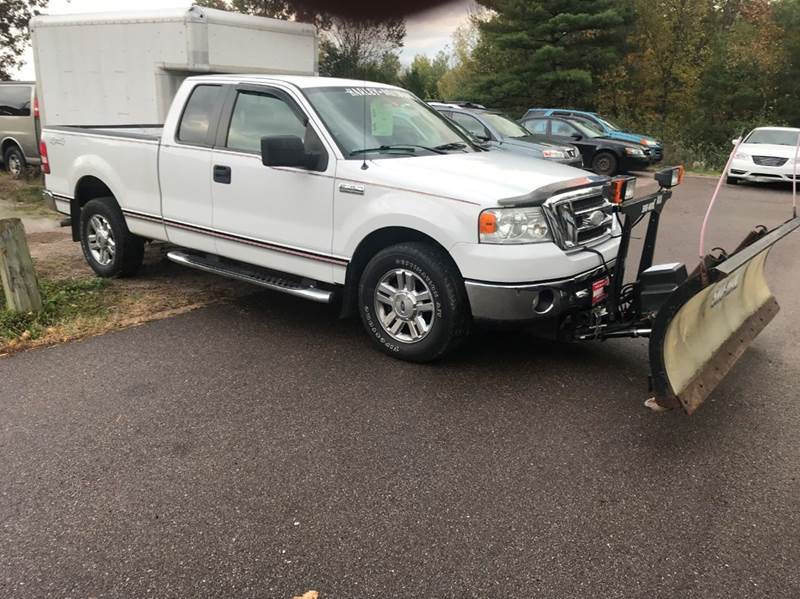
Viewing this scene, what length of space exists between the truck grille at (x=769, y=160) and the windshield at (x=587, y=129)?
393 centimetres

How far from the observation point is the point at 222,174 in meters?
5.50

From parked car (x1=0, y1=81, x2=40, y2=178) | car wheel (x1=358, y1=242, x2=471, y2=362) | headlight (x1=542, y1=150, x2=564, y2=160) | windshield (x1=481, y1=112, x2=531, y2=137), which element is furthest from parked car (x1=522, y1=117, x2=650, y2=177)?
car wheel (x1=358, y1=242, x2=471, y2=362)

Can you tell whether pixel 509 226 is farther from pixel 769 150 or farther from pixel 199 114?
pixel 769 150

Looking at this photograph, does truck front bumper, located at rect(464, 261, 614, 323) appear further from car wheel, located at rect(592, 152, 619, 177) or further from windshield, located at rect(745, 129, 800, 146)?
windshield, located at rect(745, 129, 800, 146)

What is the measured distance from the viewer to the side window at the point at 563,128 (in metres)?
18.7

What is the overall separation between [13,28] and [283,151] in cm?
2631

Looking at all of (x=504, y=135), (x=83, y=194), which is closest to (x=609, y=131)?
(x=504, y=135)

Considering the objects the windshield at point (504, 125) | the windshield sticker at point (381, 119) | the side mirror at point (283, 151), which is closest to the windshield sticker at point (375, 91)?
the windshield sticker at point (381, 119)

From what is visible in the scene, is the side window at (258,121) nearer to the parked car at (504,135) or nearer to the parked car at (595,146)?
the parked car at (504,135)

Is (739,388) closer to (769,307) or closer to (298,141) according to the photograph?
(769,307)

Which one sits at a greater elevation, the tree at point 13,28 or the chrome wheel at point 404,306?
the tree at point 13,28

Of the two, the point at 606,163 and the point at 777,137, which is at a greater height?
the point at 777,137

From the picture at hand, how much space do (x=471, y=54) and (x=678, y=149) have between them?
30.4 ft

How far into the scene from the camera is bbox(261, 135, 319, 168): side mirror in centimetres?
467
